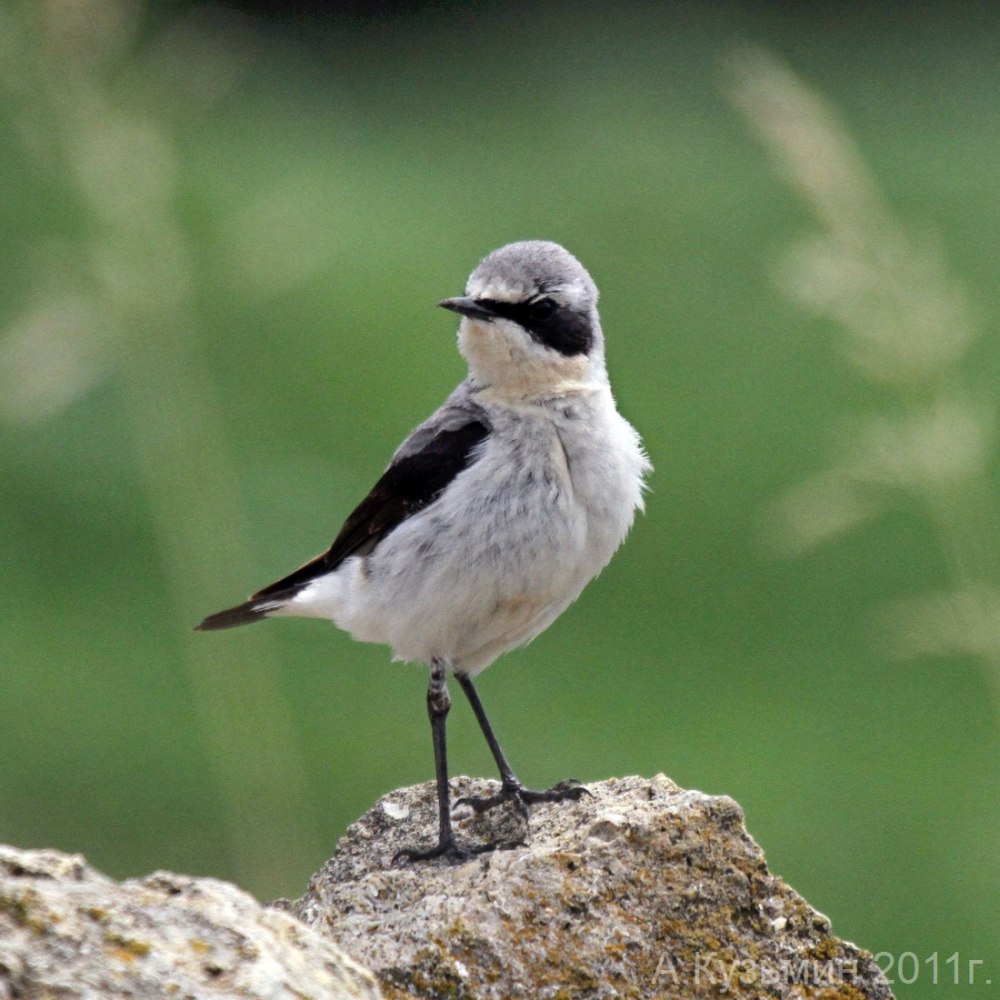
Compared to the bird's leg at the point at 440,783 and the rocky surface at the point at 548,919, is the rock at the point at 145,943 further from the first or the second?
the bird's leg at the point at 440,783

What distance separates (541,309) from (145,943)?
10.6ft

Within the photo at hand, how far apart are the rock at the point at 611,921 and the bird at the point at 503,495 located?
3.41 ft

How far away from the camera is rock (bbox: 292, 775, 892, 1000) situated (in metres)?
4.15

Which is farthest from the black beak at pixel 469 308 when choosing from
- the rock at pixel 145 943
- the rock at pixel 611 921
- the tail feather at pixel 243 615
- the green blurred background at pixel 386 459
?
the rock at pixel 145 943

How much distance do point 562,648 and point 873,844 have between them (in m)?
2.15

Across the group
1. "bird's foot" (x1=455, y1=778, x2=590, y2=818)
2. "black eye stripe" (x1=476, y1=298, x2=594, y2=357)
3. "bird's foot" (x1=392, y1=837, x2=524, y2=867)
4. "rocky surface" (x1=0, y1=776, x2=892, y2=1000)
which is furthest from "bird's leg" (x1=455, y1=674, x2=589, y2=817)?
"black eye stripe" (x1=476, y1=298, x2=594, y2=357)

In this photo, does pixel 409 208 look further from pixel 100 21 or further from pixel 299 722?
pixel 100 21

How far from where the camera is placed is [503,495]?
19.1 feet

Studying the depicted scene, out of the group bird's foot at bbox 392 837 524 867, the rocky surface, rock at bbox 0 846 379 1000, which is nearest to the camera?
rock at bbox 0 846 379 1000

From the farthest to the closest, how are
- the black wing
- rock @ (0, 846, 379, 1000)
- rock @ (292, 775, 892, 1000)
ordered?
the black wing
rock @ (292, 775, 892, 1000)
rock @ (0, 846, 379, 1000)

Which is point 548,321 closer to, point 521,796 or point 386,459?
point 521,796

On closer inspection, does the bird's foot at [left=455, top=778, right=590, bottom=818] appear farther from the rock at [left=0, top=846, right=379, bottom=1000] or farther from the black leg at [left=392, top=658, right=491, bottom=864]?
the rock at [left=0, top=846, right=379, bottom=1000]

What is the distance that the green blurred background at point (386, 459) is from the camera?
7.43m

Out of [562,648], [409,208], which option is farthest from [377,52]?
[562,648]
